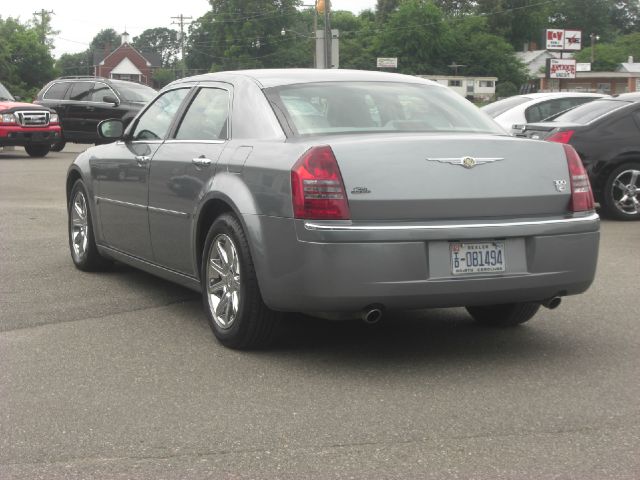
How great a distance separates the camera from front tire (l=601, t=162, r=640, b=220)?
13016 mm

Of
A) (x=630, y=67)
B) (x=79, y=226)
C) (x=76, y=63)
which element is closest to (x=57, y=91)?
(x=79, y=226)

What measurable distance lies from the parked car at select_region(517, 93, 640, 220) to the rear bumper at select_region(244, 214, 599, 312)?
24.3 ft

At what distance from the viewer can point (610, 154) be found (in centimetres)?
1303

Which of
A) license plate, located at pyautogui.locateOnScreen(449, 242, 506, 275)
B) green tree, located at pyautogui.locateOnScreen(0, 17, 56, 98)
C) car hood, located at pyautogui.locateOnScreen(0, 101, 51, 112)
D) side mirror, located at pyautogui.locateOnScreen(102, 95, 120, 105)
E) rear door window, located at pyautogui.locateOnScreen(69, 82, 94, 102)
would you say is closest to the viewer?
license plate, located at pyautogui.locateOnScreen(449, 242, 506, 275)

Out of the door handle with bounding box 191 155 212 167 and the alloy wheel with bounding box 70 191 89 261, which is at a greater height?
the door handle with bounding box 191 155 212 167

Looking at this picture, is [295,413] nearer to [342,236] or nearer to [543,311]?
[342,236]

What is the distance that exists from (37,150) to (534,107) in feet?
43.5

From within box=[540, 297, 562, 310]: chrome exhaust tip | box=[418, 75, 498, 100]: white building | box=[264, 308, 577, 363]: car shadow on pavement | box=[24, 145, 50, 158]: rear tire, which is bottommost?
box=[418, 75, 498, 100]: white building

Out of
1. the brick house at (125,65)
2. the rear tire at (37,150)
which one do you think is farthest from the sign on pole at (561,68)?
the brick house at (125,65)

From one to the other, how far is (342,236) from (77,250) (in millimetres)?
4113

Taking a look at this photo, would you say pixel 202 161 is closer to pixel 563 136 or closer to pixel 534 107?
pixel 563 136

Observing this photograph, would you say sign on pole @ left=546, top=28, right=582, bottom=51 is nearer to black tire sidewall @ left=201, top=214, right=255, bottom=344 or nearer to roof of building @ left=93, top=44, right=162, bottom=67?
roof of building @ left=93, top=44, right=162, bottom=67

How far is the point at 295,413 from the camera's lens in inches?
192

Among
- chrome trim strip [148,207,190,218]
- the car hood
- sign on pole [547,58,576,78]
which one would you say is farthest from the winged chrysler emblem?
sign on pole [547,58,576,78]
